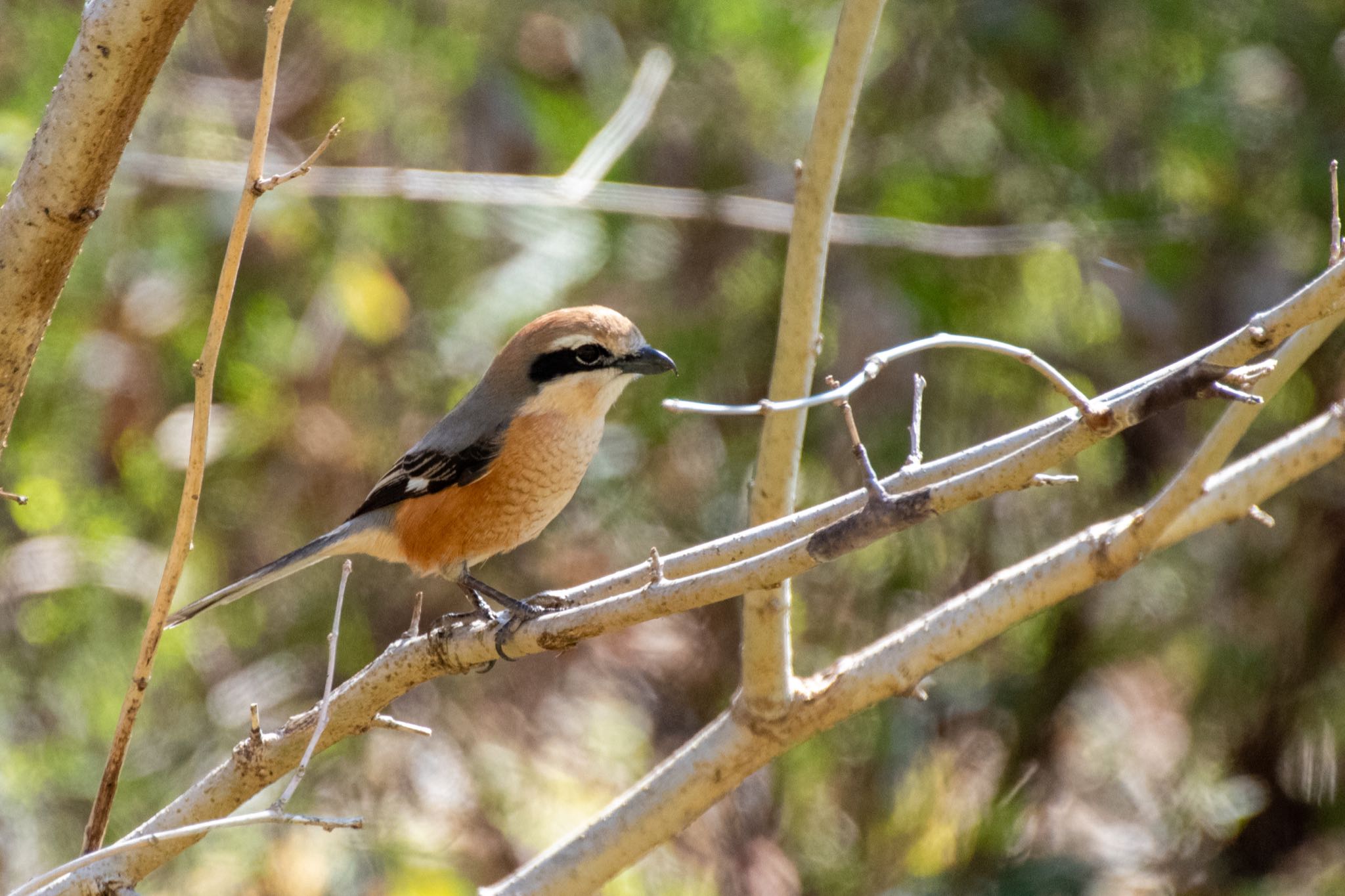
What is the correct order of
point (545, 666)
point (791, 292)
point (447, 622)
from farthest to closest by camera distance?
point (545, 666), point (447, 622), point (791, 292)

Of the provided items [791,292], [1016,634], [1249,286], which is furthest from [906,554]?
[791,292]

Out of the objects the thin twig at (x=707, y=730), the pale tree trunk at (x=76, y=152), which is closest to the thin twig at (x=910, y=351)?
the thin twig at (x=707, y=730)

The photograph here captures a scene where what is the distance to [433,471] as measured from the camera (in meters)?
3.91

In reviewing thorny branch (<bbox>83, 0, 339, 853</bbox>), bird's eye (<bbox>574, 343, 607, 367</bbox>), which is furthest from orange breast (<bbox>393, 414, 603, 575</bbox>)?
thorny branch (<bbox>83, 0, 339, 853</bbox>)

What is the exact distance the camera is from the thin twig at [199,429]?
6.33ft

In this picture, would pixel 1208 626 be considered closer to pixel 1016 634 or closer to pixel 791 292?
pixel 1016 634

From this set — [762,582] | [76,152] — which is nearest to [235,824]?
[762,582]

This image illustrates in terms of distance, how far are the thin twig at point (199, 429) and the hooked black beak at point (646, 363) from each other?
5.85 feet

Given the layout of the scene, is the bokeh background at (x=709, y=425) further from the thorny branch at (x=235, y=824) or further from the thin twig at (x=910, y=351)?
the thorny branch at (x=235, y=824)

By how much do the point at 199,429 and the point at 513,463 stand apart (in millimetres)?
1789

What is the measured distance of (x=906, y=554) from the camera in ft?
16.6

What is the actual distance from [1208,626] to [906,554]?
126 centimetres

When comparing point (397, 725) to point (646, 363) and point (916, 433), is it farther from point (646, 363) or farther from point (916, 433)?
point (646, 363)

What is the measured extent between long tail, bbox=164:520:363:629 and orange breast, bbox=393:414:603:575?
8.3 inches
